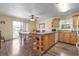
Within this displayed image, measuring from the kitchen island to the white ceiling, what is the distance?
450 mm

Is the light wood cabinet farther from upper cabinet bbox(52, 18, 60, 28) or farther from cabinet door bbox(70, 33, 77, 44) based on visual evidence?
upper cabinet bbox(52, 18, 60, 28)

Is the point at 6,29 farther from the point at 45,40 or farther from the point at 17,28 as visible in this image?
the point at 45,40

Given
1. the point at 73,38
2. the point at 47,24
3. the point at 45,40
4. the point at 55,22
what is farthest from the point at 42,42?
the point at 73,38

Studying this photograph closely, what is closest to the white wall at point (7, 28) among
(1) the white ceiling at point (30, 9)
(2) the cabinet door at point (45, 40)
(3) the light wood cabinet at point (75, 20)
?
(1) the white ceiling at point (30, 9)

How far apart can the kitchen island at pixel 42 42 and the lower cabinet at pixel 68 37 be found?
18 centimetres

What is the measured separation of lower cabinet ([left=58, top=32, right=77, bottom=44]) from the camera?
6.06ft

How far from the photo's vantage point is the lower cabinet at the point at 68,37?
72.7 inches

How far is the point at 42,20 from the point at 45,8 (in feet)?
0.83

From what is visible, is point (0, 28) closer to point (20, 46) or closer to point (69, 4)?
point (20, 46)

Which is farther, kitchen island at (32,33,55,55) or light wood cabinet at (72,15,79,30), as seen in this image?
kitchen island at (32,33,55,55)

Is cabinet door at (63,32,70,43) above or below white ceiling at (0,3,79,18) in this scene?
below

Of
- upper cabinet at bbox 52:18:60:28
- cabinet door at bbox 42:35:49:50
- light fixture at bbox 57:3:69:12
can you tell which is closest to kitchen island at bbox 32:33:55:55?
cabinet door at bbox 42:35:49:50

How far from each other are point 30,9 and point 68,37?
996 mm

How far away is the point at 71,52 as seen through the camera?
1.83 metres
